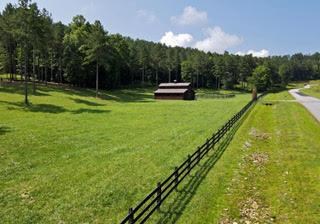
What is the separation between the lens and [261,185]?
15656 mm

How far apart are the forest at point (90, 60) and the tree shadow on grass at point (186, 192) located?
33.1 meters

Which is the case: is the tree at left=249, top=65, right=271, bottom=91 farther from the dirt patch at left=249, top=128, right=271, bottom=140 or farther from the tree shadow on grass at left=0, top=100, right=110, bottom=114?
the tree shadow on grass at left=0, top=100, right=110, bottom=114

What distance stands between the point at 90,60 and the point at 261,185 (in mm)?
57912

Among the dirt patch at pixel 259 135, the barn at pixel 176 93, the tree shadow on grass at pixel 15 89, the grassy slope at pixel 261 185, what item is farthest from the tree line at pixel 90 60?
the grassy slope at pixel 261 185

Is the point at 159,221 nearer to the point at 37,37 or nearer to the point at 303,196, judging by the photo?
the point at 303,196

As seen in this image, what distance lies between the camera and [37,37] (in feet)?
147

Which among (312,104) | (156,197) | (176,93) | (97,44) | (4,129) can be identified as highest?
(97,44)

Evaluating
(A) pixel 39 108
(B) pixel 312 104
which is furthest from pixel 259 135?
(B) pixel 312 104

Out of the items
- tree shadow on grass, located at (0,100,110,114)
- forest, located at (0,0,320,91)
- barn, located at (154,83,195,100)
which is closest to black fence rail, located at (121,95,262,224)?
tree shadow on grass, located at (0,100,110,114)

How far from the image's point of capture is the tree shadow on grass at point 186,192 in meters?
12.0

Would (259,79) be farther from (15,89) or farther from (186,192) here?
(186,192)

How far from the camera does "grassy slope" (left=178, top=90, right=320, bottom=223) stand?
40.3 ft

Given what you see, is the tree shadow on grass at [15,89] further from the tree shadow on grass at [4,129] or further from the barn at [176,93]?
the barn at [176,93]

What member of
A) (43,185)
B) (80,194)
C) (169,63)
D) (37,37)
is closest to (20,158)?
(43,185)
